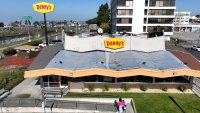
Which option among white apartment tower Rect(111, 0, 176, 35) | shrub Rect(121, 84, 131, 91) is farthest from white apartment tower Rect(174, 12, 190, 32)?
shrub Rect(121, 84, 131, 91)

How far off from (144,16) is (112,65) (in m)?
57.6

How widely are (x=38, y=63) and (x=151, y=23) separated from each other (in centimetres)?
6025

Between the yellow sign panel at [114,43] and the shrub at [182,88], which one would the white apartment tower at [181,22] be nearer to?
the yellow sign panel at [114,43]

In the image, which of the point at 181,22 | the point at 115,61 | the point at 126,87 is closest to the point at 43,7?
the point at 115,61

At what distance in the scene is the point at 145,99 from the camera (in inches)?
1129

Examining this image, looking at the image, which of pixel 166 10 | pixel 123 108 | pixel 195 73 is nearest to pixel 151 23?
pixel 166 10

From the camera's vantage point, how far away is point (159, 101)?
2811 cm

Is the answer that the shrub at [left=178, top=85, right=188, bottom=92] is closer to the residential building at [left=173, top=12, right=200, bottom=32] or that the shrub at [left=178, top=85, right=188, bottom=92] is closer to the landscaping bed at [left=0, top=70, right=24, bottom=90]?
the landscaping bed at [left=0, top=70, right=24, bottom=90]

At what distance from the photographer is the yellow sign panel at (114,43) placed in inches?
1475

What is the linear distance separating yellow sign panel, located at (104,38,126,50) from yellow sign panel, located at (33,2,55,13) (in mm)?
21640

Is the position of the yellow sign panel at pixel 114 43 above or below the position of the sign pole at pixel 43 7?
below

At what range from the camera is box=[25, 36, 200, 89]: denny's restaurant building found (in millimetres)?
30547

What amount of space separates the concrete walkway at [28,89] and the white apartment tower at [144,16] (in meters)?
55.2

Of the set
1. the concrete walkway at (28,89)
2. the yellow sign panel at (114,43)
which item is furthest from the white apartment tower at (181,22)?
the concrete walkway at (28,89)
